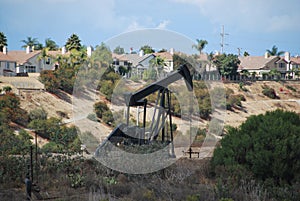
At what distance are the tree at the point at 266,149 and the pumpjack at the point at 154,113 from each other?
202cm

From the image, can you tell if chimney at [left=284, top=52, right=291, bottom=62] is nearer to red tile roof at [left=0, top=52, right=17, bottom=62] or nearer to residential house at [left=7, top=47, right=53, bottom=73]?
residential house at [left=7, top=47, right=53, bottom=73]

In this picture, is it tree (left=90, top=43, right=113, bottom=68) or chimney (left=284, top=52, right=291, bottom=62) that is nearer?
tree (left=90, top=43, right=113, bottom=68)

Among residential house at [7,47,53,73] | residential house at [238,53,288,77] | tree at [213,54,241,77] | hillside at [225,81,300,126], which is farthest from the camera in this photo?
residential house at [238,53,288,77]

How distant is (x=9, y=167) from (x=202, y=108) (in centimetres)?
493

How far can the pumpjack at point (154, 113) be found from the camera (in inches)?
408

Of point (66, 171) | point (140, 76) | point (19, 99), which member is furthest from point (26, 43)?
point (66, 171)

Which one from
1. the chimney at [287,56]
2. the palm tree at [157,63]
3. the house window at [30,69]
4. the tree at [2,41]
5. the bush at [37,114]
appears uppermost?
the tree at [2,41]

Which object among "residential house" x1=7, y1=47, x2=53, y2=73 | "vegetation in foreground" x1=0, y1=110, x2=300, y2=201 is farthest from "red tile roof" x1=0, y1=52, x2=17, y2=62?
"vegetation in foreground" x1=0, y1=110, x2=300, y2=201

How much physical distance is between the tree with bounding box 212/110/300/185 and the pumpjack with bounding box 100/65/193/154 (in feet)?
6.62

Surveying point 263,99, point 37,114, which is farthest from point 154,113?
point 263,99

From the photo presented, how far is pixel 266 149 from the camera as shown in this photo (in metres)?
8.15

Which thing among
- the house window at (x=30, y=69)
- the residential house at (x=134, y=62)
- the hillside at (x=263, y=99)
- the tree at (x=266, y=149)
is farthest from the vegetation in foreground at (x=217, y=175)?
the house window at (x=30, y=69)

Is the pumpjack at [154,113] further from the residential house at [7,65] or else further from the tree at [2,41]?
the tree at [2,41]

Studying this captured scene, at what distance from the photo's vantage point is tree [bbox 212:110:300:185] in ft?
25.8
